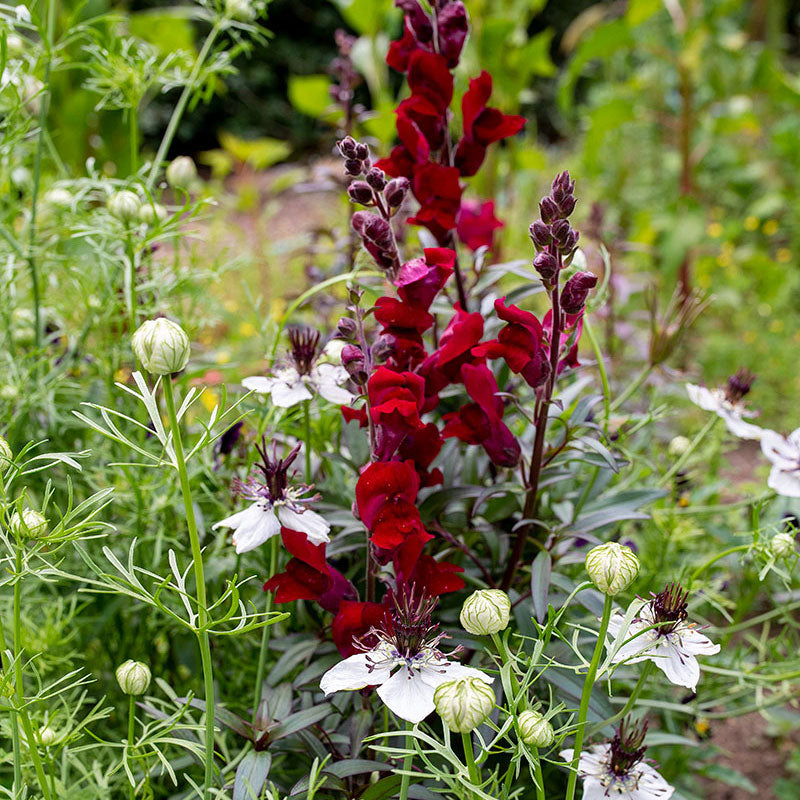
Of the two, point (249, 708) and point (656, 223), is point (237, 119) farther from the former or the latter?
point (249, 708)

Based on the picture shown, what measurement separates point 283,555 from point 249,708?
0.60 feet

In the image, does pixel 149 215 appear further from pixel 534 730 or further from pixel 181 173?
pixel 534 730

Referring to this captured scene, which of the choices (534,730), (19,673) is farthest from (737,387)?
(19,673)

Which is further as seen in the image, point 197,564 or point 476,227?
point 476,227

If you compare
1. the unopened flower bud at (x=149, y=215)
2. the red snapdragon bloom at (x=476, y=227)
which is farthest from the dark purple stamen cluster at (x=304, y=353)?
the red snapdragon bloom at (x=476, y=227)

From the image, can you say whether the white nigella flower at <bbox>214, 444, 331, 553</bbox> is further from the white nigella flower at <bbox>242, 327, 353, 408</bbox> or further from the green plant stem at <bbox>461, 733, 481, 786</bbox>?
the green plant stem at <bbox>461, 733, 481, 786</bbox>

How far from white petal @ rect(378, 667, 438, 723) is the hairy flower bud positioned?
→ 0.15 metres

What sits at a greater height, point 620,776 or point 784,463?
point 784,463

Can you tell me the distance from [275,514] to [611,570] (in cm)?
31

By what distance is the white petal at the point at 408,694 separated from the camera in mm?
611

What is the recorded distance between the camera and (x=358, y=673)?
67cm

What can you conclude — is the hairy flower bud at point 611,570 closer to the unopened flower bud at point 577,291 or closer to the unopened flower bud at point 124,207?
the unopened flower bud at point 577,291

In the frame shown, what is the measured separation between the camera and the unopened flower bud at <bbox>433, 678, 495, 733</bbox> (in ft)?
1.82

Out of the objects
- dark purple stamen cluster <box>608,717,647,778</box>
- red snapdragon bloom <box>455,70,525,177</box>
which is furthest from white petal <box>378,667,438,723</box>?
red snapdragon bloom <box>455,70,525,177</box>
